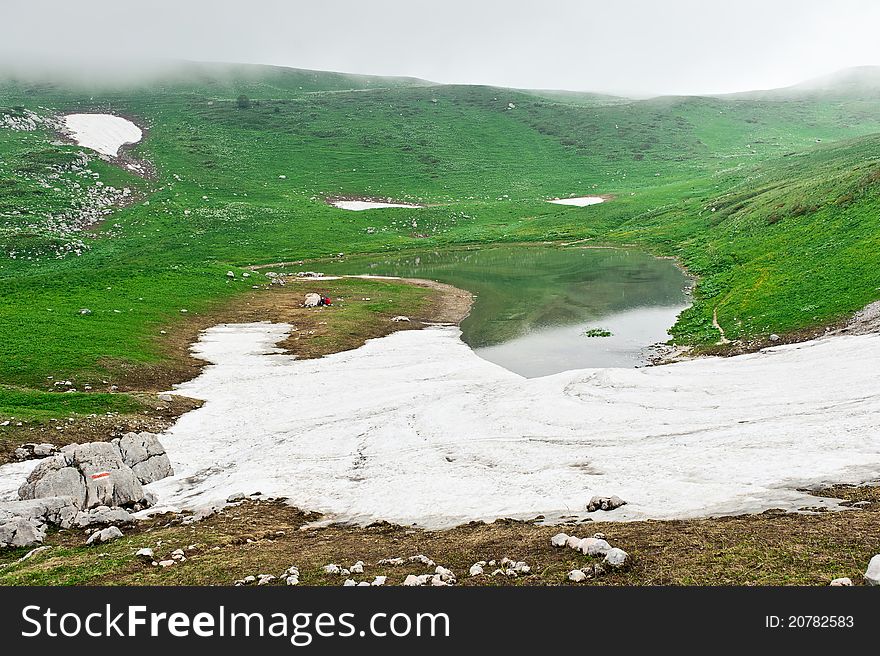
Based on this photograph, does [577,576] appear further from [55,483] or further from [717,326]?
[717,326]

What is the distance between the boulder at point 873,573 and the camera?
32.6ft

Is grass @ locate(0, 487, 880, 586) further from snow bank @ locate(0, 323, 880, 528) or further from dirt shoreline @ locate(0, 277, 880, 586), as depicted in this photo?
snow bank @ locate(0, 323, 880, 528)

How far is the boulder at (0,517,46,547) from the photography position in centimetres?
1678

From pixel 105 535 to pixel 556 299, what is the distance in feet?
160

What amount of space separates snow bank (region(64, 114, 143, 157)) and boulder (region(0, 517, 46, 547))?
150m

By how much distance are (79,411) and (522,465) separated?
68.7 ft

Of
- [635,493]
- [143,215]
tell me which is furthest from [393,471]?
[143,215]

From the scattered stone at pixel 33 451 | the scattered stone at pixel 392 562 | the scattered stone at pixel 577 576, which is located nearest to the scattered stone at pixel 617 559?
the scattered stone at pixel 577 576

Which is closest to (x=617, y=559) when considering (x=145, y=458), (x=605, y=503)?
(x=605, y=503)

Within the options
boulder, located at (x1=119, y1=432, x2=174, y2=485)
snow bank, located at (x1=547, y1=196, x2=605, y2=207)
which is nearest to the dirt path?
boulder, located at (x1=119, y1=432, x2=174, y2=485)

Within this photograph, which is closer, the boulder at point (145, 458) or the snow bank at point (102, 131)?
the boulder at point (145, 458)

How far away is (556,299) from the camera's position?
198 feet

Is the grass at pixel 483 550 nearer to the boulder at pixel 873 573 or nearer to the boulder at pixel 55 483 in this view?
the boulder at pixel 873 573

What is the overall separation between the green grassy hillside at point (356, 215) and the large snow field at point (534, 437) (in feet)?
34.9
